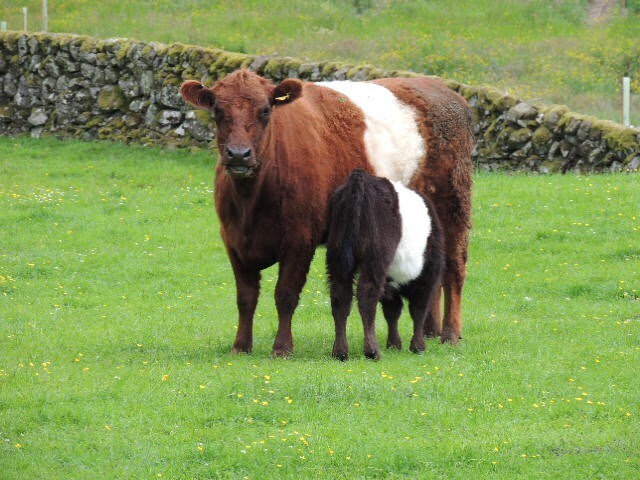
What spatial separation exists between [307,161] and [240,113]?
900 mm

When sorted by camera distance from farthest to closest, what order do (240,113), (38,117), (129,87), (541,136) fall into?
(38,117) < (129,87) < (541,136) < (240,113)

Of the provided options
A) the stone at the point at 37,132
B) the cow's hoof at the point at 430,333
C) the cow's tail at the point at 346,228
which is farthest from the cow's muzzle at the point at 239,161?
the stone at the point at 37,132

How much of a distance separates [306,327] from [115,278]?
328cm

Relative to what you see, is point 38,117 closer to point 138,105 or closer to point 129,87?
point 129,87

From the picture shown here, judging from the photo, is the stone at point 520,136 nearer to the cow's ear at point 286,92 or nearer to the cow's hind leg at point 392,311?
the cow's hind leg at point 392,311

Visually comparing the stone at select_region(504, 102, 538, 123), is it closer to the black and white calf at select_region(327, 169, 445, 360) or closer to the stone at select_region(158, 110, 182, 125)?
the stone at select_region(158, 110, 182, 125)

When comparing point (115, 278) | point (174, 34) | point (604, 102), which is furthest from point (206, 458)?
point (174, 34)

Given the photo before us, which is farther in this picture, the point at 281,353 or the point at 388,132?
the point at 388,132

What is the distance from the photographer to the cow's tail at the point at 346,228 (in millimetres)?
9297

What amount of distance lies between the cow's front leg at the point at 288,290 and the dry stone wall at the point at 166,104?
10852 millimetres

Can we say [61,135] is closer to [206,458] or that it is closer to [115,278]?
[115,278]

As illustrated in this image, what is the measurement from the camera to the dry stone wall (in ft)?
64.5

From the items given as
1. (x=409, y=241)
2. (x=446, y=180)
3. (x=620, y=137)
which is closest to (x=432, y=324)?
(x=446, y=180)

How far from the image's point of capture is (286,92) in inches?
376
